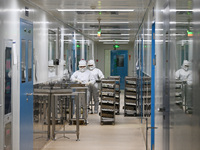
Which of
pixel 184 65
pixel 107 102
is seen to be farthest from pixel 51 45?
pixel 184 65

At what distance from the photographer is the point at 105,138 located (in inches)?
335

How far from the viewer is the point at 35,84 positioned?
23.6 feet

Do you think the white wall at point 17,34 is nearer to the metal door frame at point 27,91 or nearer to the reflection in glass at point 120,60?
the metal door frame at point 27,91

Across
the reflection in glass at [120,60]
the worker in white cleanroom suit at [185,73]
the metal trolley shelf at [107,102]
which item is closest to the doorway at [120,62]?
the reflection in glass at [120,60]

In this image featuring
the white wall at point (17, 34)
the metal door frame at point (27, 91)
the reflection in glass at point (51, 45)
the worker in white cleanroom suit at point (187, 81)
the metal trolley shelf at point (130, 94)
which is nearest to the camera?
the worker in white cleanroom suit at point (187, 81)

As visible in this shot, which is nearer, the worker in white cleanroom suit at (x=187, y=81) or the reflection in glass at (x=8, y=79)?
the worker in white cleanroom suit at (x=187, y=81)

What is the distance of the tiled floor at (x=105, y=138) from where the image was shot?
297 inches

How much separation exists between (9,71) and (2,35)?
1.84 ft

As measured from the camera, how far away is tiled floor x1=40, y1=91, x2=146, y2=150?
7543 millimetres

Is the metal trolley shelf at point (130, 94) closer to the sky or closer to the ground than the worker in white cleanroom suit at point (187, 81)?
closer to the ground

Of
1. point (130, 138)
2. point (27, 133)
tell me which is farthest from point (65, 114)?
point (27, 133)

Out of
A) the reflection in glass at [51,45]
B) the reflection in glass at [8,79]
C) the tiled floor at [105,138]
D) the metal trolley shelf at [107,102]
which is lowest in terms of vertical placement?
the tiled floor at [105,138]

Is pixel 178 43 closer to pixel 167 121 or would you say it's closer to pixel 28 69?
pixel 167 121

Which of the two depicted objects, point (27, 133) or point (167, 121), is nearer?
point (167, 121)
